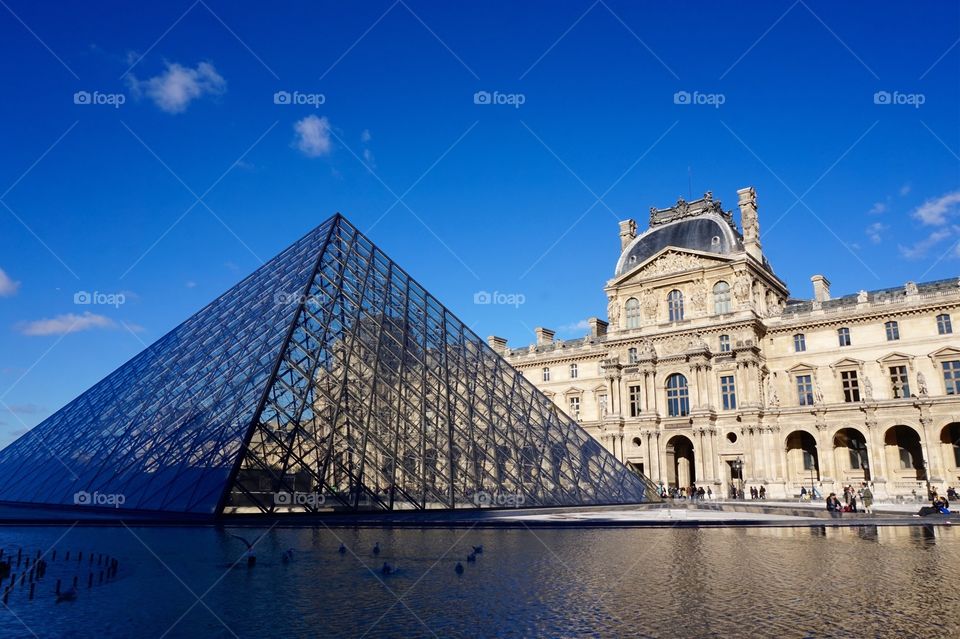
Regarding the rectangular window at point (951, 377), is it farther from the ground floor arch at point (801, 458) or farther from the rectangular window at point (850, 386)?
the ground floor arch at point (801, 458)

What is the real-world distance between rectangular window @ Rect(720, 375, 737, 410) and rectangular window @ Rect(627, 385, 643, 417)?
5.52 meters

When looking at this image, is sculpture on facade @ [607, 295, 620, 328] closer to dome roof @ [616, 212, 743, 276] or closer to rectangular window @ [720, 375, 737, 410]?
dome roof @ [616, 212, 743, 276]

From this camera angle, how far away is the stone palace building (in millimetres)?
36969

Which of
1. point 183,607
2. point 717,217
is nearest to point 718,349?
point 717,217

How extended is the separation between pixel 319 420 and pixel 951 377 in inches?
1396

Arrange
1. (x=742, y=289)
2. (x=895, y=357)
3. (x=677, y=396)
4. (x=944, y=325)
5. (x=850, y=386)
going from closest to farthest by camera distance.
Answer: (x=944, y=325), (x=895, y=357), (x=850, y=386), (x=742, y=289), (x=677, y=396)

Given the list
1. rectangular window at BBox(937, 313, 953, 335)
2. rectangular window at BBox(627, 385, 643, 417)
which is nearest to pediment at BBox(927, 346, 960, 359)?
rectangular window at BBox(937, 313, 953, 335)

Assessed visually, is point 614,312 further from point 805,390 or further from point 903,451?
point 903,451

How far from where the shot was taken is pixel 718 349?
42.2m

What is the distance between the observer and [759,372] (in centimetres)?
4122

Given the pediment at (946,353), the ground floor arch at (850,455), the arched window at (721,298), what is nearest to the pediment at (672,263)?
the arched window at (721,298)
